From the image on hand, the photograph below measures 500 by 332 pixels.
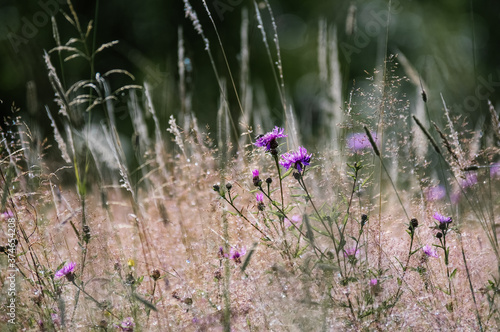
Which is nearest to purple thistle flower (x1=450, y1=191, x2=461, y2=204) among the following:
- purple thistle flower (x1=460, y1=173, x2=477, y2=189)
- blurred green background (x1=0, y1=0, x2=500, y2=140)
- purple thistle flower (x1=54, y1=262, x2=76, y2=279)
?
purple thistle flower (x1=460, y1=173, x2=477, y2=189)

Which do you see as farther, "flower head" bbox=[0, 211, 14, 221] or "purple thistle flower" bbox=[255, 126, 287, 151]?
"flower head" bbox=[0, 211, 14, 221]

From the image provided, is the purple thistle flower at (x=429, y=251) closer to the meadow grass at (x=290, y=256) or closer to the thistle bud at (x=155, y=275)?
the meadow grass at (x=290, y=256)

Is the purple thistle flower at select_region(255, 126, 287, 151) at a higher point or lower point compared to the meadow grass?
higher

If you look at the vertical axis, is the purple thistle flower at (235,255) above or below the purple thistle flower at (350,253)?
above

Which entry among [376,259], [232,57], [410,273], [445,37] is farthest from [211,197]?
[445,37]

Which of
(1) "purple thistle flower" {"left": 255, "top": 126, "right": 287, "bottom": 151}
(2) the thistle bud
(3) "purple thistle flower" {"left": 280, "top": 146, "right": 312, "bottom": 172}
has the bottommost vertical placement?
(2) the thistle bud

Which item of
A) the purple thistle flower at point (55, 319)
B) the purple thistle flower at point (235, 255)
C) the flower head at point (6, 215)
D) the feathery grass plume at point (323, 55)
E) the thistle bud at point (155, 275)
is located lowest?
the purple thistle flower at point (55, 319)

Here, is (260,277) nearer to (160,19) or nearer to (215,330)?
(215,330)

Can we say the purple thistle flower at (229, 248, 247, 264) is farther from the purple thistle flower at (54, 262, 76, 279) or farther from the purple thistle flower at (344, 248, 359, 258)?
the purple thistle flower at (54, 262, 76, 279)

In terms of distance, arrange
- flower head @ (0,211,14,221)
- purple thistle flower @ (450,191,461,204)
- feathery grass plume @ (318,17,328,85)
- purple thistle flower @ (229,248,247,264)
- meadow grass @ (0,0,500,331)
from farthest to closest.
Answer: feathery grass plume @ (318,17,328,85) < purple thistle flower @ (450,191,461,204) < flower head @ (0,211,14,221) < purple thistle flower @ (229,248,247,264) < meadow grass @ (0,0,500,331)

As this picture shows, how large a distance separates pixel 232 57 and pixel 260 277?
7122mm

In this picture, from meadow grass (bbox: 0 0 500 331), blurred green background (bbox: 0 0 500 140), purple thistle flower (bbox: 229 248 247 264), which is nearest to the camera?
meadow grass (bbox: 0 0 500 331)

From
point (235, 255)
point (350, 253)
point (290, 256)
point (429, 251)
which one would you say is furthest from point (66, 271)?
point (429, 251)

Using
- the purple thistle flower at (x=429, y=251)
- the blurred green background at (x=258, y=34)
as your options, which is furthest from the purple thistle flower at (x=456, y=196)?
the blurred green background at (x=258, y=34)
